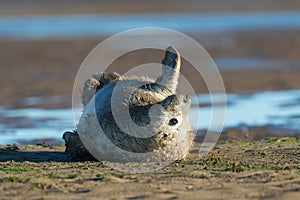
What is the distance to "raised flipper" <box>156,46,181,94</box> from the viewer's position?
896 centimetres

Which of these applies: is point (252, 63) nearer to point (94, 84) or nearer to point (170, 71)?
point (94, 84)

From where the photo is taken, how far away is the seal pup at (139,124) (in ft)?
26.2

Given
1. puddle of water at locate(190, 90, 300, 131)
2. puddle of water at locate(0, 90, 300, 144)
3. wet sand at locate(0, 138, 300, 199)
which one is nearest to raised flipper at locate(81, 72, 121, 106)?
wet sand at locate(0, 138, 300, 199)

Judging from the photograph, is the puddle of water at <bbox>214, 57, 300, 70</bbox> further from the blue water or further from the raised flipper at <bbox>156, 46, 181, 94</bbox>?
the raised flipper at <bbox>156, 46, 181, 94</bbox>

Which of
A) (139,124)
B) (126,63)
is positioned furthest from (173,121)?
(126,63)

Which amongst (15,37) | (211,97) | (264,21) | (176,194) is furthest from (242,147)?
(264,21)

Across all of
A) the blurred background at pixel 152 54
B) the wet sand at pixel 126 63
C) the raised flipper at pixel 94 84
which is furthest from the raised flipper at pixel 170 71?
the wet sand at pixel 126 63

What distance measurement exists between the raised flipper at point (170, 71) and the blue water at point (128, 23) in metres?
20.6

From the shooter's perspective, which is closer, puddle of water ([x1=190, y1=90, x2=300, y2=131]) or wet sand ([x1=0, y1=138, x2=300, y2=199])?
wet sand ([x1=0, y1=138, x2=300, y2=199])

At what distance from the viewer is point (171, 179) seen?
7.32 metres

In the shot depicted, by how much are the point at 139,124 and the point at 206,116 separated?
18.2 ft

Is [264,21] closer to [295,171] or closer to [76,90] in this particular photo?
[76,90]

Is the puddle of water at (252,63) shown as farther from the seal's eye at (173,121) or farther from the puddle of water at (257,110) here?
the seal's eye at (173,121)

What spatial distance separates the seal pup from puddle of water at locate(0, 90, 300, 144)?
317cm
